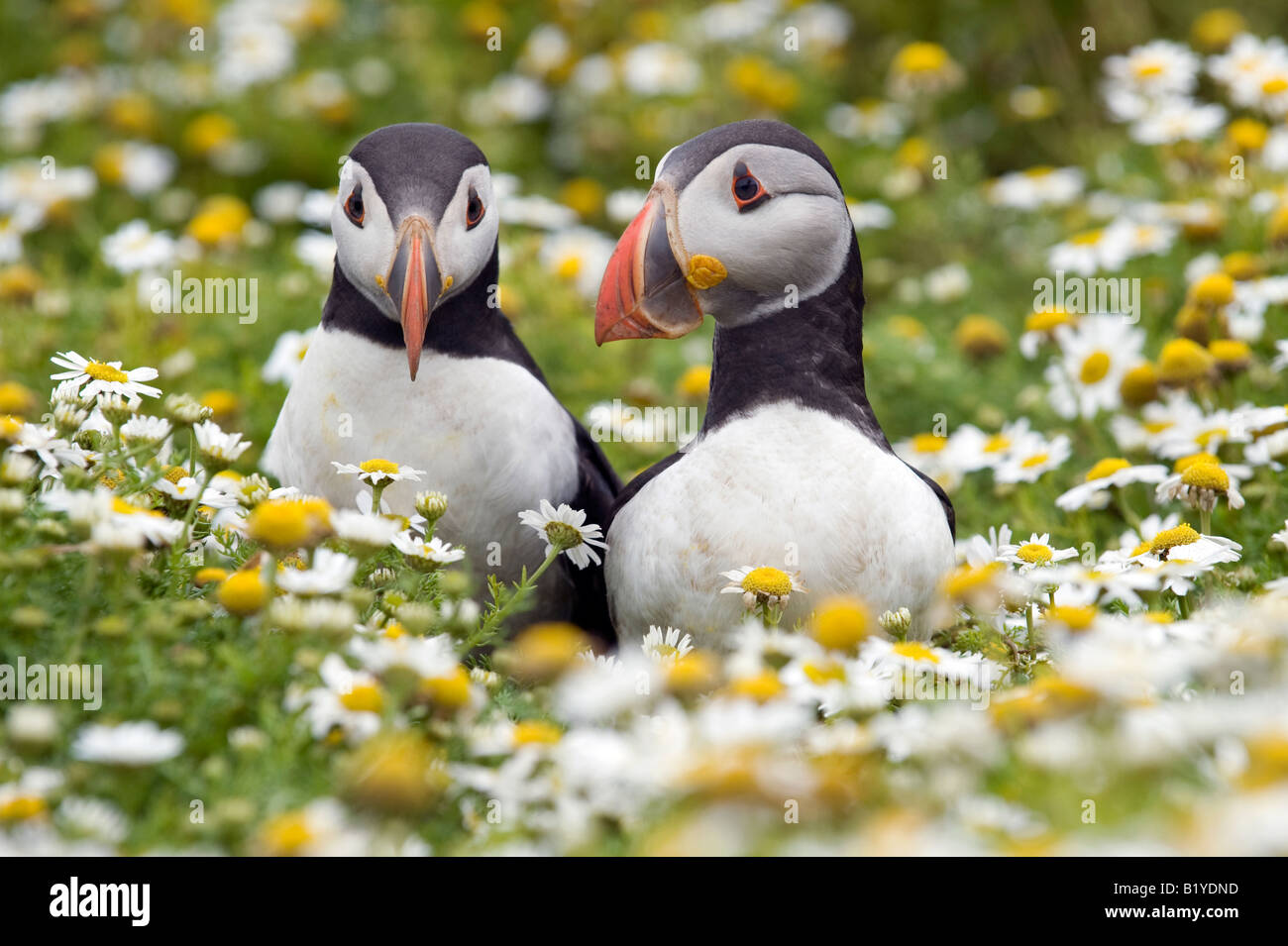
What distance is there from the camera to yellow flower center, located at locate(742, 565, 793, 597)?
10.8 feet

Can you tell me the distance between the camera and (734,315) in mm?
3682

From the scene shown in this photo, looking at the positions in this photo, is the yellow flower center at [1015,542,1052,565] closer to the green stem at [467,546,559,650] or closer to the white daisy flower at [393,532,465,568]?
the green stem at [467,546,559,650]

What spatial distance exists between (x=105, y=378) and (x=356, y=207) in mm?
694

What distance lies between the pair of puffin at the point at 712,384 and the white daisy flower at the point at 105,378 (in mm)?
462

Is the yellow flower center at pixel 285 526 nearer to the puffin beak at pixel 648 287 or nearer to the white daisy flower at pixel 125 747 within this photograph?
the white daisy flower at pixel 125 747

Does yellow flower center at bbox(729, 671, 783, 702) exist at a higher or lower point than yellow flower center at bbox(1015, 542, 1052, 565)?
lower

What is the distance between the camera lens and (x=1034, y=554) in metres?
3.55

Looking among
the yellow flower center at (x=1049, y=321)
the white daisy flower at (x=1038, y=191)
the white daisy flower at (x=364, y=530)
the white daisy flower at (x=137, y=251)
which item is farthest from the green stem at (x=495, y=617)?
the white daisy flower at (x=1038, y=191)

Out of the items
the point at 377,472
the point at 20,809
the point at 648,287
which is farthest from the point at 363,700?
the point at 648,287

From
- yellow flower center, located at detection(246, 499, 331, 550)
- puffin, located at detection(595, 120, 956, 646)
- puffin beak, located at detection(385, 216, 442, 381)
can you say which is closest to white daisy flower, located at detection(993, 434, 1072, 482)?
puffin, located at detection(595, 120, 956, 646)

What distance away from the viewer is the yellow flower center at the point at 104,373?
11.3ft

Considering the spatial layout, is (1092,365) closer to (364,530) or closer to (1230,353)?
(1230,353)

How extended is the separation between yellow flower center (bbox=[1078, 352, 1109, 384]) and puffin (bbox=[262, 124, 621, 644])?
6.33ft
